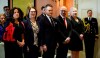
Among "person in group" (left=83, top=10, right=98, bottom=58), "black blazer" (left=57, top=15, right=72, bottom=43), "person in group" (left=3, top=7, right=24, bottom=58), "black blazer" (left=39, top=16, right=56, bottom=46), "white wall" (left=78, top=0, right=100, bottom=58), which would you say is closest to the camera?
"person in group" (left=3, top=7, right=24, bottom=58)

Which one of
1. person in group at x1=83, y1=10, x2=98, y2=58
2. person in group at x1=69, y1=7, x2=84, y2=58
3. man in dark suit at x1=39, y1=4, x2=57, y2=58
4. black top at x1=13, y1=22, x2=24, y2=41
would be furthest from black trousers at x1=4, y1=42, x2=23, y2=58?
person in group at x1=83, y1=10, x2=98, y2=58

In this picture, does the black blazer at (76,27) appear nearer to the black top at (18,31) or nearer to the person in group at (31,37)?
the person in group at (31,37)

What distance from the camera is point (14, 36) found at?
457cm

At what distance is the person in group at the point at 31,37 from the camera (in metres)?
4.66

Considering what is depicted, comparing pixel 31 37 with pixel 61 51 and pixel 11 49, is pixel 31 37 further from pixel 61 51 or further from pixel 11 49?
pixel 61 51

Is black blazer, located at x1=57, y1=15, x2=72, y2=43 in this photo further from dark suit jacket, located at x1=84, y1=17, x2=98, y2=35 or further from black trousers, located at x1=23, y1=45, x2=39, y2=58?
dark suit jacket, located at x1=84, y1=17, x2=98, y2=35

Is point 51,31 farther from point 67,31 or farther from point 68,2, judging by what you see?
point 68,2

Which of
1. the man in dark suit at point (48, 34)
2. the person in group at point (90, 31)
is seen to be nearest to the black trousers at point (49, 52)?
the man in dark suit at point (48, 34)

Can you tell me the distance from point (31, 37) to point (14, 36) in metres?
0.31

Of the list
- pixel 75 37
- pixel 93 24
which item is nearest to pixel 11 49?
pixel 75 37

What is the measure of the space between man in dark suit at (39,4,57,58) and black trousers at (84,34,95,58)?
2.24m

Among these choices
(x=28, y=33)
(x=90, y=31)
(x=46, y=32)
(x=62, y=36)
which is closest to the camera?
(x=28, y=33)

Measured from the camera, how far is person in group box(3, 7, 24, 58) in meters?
4.52

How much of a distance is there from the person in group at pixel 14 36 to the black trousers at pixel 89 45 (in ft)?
9.10
